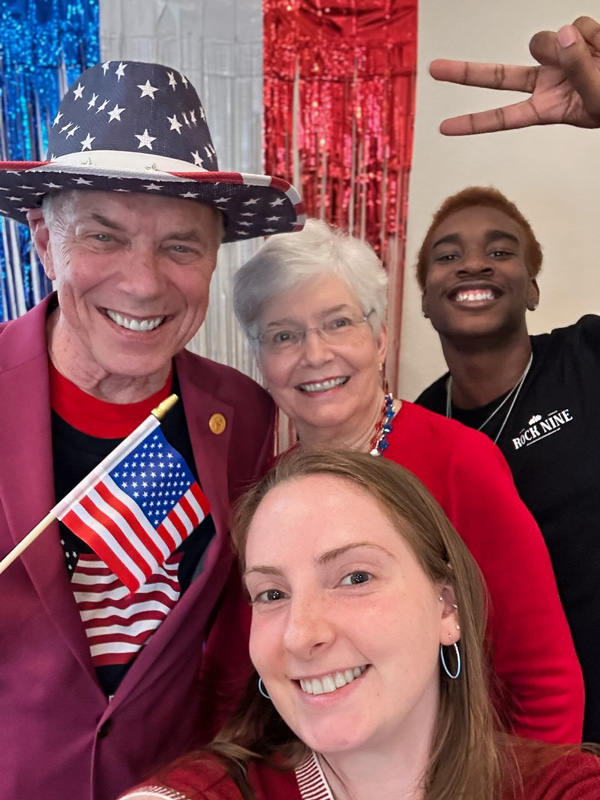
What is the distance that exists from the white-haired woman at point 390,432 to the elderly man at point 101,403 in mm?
198

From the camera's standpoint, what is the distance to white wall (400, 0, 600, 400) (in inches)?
118

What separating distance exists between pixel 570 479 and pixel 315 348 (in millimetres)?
826

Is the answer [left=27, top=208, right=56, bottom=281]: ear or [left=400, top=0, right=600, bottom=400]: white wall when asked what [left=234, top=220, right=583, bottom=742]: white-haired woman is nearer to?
[left=27, top=208, right=56, bottom=281]: ear

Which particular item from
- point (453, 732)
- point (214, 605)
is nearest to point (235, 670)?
point (214, 605)

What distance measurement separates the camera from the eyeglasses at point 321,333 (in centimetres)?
172

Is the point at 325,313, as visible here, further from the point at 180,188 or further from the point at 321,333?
the point at 180,188

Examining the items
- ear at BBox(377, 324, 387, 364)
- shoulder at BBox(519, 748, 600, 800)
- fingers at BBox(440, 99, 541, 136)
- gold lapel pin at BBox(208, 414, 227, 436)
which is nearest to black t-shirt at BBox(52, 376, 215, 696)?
gold lapel pin at BBox(208, 414, 227, 436)

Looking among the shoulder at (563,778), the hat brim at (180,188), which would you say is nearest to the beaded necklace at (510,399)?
the hat brim at (180,188)

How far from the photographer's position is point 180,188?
4.75 ft

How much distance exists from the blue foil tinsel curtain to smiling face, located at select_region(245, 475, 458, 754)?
1.90m

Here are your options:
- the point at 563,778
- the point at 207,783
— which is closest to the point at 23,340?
the point at 207,783

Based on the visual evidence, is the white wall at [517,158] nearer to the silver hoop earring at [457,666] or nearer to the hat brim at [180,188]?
the hat brim at [180,188]

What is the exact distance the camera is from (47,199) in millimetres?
1552

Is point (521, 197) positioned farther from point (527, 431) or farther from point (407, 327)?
point (527, 431)
